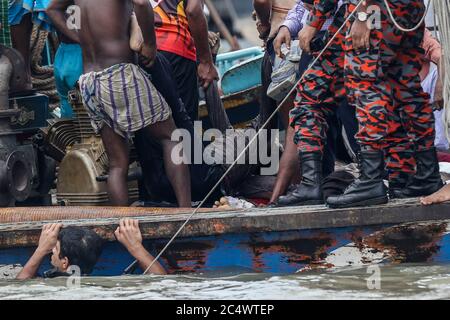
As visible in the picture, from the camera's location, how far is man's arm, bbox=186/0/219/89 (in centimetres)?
818

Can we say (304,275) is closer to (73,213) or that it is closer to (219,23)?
(73,213)

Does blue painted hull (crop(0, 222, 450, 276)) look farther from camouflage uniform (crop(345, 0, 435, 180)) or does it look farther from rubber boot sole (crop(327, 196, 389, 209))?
camouflage uniform (crop(345, 0, 435, 180))

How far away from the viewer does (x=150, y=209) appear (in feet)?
24.6

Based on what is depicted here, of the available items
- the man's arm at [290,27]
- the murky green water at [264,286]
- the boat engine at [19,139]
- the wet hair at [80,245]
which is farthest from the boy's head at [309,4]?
the boat engine at [19,139]

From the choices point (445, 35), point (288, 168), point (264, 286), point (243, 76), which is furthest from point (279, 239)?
point (243, 76)

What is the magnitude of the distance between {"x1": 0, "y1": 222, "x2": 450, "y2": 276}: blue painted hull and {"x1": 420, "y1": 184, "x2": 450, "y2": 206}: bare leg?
13cm

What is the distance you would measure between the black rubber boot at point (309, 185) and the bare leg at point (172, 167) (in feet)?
2.81

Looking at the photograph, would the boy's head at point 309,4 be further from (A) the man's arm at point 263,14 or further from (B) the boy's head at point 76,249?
(B) the boy's head at point 76,249

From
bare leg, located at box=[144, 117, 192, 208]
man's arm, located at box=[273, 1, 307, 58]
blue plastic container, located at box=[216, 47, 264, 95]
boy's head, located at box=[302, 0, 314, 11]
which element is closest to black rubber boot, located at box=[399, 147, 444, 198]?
boy's head, located at box=[302, 0, 314, 11]

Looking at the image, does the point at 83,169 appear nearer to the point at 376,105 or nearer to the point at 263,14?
the point at 263,14

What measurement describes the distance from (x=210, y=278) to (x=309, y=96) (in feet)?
4.00

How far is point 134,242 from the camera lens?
691 centimetres

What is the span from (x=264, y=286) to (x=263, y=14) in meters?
2.39
